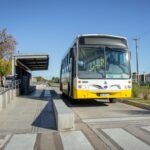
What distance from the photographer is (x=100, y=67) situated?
15.4 metres

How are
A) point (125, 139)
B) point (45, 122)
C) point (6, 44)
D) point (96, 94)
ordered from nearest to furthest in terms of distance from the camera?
point (125, 139), point (45, 122), point (96, 94), point (6, 44)

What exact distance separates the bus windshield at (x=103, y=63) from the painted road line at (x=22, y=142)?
7.10m

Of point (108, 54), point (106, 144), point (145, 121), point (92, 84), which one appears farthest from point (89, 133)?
point (108, 54)

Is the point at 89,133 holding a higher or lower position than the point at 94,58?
lower

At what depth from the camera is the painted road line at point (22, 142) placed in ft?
23.9

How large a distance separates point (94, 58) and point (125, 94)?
2.42 m

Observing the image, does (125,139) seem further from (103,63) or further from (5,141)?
(103,63)

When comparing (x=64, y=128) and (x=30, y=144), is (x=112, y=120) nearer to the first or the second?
(x=64, y=128)

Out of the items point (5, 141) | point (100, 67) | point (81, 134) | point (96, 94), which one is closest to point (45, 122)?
point (81, 134)

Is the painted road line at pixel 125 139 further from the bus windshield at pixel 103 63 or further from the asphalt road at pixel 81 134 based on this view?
A: the bus windshield at pixel 103 63

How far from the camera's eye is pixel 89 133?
28.8ft

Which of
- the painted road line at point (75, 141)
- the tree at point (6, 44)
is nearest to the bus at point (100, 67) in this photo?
the painted road line at point (75, 141)

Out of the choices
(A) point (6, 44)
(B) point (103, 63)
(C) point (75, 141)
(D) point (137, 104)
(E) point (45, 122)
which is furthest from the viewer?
(A) point (6, 44)

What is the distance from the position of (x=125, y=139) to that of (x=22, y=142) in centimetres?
262
